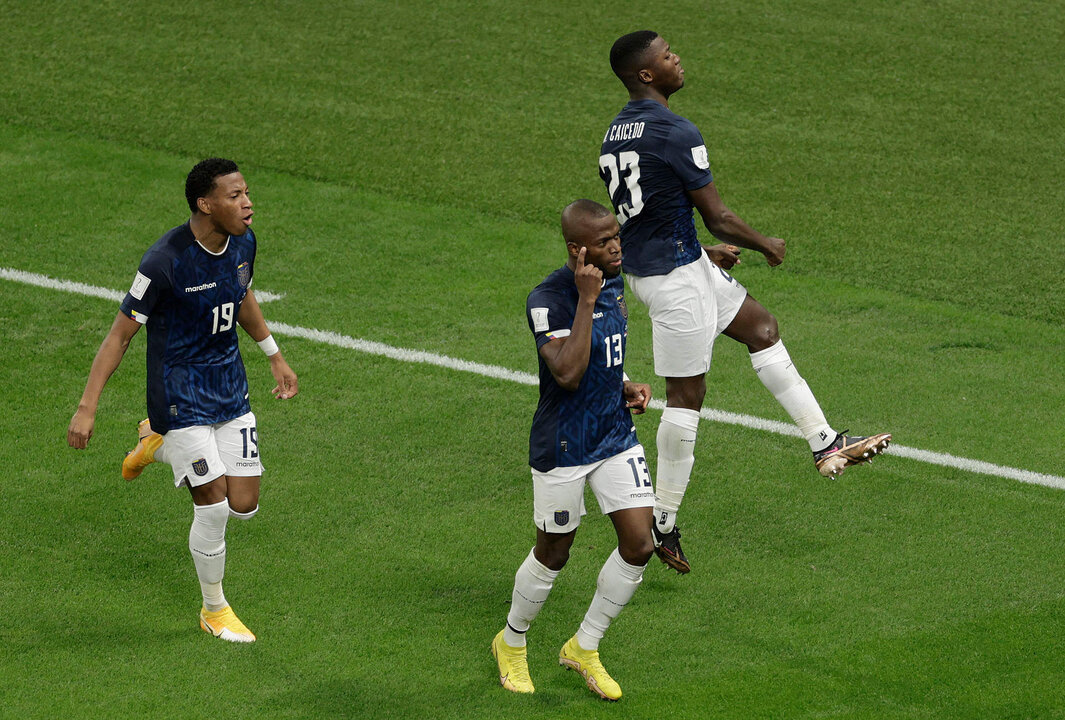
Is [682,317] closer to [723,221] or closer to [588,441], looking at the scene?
[723,221]

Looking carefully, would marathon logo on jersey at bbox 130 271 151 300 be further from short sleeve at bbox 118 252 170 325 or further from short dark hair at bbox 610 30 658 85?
short dark hair at bbox 610 30 658 85

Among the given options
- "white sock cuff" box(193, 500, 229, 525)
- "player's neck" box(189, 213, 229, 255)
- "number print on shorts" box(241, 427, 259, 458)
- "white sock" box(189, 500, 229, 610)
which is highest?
"player's neck" box(189, 213, 229, 255)

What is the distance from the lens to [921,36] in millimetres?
17734

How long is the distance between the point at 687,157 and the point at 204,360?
8.92 feet

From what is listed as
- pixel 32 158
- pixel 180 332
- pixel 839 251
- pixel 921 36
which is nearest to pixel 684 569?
pixel 180 332

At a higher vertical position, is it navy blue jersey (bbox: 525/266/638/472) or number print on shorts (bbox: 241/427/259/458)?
navy blue jersey (bbox: 525/266/638/472)

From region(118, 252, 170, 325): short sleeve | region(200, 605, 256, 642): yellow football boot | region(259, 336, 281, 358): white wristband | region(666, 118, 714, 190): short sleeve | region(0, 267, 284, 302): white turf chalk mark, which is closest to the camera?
region(118, 252, 170, 325): short sleeve

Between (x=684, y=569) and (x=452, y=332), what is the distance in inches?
158

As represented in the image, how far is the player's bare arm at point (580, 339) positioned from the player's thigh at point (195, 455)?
1.91 meters

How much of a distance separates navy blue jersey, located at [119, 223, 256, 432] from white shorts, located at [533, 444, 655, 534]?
69.4 inches

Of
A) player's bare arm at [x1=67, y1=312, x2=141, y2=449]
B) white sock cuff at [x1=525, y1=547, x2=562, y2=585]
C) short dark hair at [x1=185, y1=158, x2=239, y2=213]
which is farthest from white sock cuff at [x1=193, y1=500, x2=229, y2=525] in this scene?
white sock cuff at [x1=525, y1=547, x2=562, y2=585]

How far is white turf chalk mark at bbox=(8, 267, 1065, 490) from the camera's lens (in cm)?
880

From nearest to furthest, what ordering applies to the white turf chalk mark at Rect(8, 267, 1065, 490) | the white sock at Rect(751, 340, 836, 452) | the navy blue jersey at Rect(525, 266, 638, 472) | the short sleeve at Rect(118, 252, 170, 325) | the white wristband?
1. the navy blue jersey at Rect(525, 266, 638, 472)
2. the short sleeve at Rect(118, 252, 170, 325)
3. the white wristband
4. the white sock at Rect(751, 340, 836, 452)
5. the white turf chalk mark at Rect(8, 267, 1065, 490)

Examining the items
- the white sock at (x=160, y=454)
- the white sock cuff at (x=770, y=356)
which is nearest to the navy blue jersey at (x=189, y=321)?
the white sock at (x=160, y=454)
